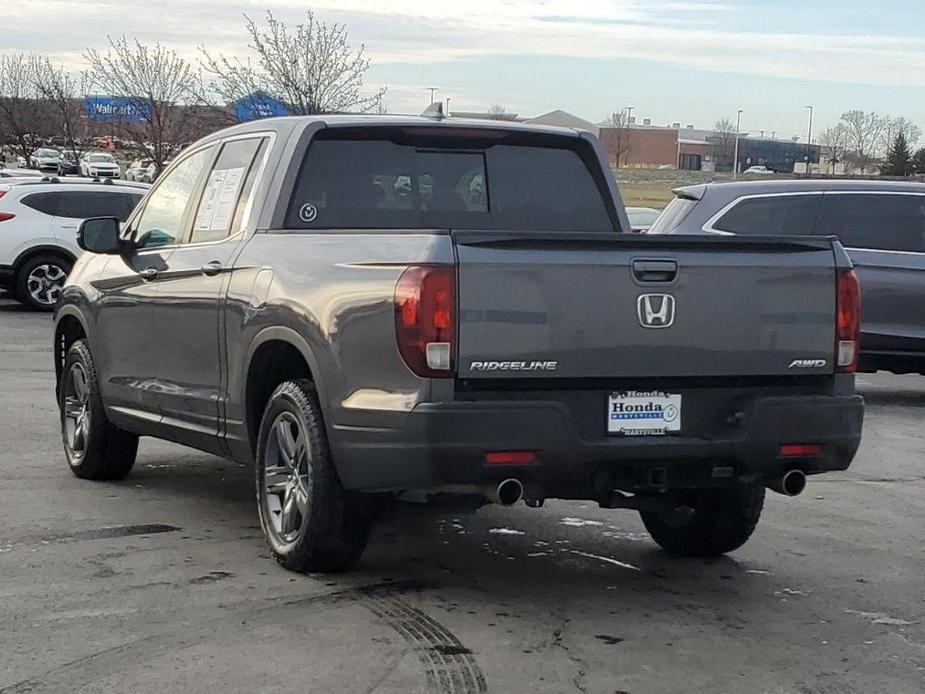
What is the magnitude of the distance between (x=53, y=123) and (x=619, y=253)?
55.7 m

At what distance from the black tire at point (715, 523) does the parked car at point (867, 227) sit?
5681mm

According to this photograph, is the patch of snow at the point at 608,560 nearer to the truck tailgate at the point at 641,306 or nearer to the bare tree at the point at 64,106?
the truck tailgate at the point at 641,306

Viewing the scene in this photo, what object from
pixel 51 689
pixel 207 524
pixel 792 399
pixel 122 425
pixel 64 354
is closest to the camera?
pixel 51 689

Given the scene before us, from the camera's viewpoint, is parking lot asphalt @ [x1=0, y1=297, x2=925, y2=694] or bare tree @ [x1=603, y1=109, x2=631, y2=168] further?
bare tree @ [x1=603, y1=109, x2=631, y2=168]

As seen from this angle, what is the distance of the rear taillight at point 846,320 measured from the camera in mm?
5785

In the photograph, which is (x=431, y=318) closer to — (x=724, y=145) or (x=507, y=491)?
(x=507, y=491)

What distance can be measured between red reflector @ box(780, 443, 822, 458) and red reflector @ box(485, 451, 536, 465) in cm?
104

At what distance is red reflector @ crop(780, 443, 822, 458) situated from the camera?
18.5ft

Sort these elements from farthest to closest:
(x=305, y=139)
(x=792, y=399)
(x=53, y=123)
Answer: (x=53, y=123), (x=305, y=139), (x=792, y=399)

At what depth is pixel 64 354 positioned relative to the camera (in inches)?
345

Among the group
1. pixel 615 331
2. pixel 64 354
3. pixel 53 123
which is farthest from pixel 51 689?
pixel 53 123

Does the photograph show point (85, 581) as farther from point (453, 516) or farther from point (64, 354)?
point (64, 354)

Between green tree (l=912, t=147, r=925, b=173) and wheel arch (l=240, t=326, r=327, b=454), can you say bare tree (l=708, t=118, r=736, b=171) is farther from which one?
wheel arch (l=240, t=326, r=327, b=454)

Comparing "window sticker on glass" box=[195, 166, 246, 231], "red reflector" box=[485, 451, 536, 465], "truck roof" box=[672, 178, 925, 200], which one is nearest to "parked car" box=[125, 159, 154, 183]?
"truck roof" box=[672, 178, 925, 200]
